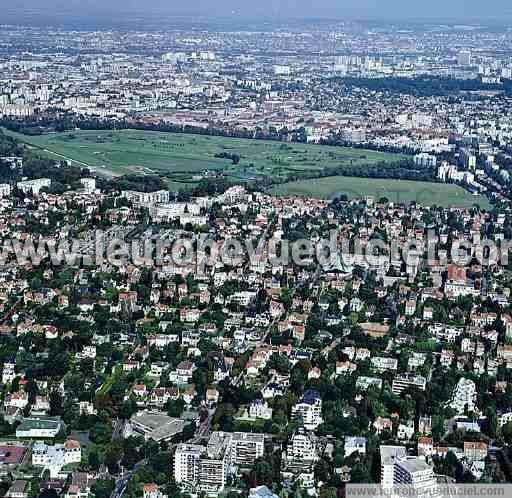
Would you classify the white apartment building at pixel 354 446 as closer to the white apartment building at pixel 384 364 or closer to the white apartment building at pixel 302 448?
the white apartment building at pixel 302 448

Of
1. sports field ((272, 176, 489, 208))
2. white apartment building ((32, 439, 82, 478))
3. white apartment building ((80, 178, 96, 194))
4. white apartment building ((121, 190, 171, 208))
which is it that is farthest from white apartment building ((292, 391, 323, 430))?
white apartment building ((80, 178, 96, 194))

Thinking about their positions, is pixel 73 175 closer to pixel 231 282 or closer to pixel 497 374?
pixel 231 282

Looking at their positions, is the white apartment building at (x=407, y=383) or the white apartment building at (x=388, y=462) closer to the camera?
the white apartment building at (x=388, y=462)

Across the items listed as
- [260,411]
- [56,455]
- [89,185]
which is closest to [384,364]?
[260,411]

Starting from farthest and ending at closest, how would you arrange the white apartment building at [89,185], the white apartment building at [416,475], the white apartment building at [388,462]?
the white apartment building at [89,185] → the white apartment building at [388,462] → the white apartment building at [416,475]

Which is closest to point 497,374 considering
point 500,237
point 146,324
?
point 146,324

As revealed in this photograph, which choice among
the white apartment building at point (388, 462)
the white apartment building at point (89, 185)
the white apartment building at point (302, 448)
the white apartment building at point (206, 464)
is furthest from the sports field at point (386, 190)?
the white apartment building at point (206, 464)
